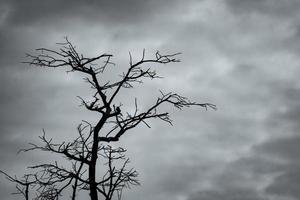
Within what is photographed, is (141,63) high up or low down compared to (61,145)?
up

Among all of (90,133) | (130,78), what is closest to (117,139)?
(90,133)

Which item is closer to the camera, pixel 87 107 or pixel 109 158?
pixel 109 158

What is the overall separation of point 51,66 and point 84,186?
256 cm

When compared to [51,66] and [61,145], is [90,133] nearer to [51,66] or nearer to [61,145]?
[61,145]

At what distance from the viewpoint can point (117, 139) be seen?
914cm

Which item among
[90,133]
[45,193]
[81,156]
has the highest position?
[90,133]

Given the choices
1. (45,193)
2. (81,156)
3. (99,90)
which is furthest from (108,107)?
(45,193)

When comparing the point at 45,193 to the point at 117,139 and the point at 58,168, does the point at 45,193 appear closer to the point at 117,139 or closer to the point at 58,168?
the point at 58,168

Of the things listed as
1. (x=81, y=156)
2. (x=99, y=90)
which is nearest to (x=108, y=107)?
(x=99, y=90)

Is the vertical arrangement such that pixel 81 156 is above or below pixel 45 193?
above

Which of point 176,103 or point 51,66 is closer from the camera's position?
point 51,66

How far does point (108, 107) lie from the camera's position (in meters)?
9.28

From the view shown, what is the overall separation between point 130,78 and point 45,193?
296 cm

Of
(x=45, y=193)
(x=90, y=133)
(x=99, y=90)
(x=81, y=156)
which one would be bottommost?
(x=45, y=193)
